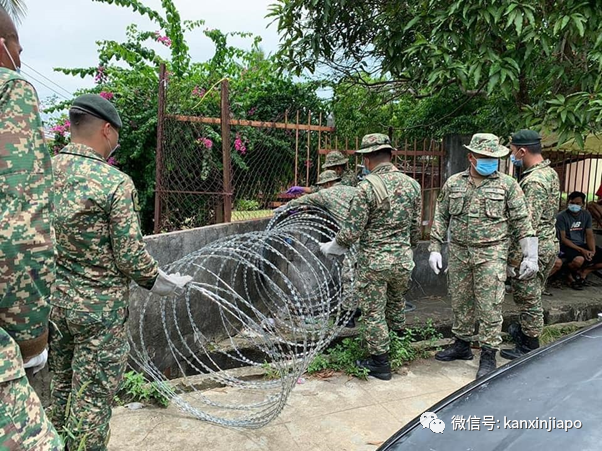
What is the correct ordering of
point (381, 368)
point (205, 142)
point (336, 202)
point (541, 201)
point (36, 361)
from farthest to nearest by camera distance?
point (205, 142) → point (336, 202) → point (541, 201) → point (381, 368) → point (36, 361)

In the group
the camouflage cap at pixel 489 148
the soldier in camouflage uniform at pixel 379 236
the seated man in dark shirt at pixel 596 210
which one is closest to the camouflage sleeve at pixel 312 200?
the soldier in camouflage uniform at pixel 379 236

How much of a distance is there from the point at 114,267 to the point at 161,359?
199cm

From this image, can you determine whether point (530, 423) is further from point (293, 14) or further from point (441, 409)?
point (293, 14)

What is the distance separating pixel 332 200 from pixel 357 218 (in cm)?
117

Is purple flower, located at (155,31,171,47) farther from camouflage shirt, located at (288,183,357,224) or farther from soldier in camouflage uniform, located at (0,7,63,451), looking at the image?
soldier in camouflage uniform, located at (0,7,63,451)

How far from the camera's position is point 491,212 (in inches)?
162

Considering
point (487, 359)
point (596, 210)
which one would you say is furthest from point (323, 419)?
point (596, 210)

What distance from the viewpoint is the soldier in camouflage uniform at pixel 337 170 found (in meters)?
5.62

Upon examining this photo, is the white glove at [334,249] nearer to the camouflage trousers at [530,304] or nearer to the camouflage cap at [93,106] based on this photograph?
the camouflage trousers at [530,304]

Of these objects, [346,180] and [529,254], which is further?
[346,180]

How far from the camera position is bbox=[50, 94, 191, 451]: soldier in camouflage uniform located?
7.79 ft

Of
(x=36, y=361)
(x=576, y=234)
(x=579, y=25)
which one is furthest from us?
(x=576, y=234)

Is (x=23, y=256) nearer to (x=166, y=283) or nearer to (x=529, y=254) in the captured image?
(x=166, y=283)

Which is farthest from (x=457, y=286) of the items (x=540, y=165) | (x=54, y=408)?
(x=54, y=408)
